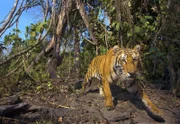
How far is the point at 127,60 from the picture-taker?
4871 millimetres

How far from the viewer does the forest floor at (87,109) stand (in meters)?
4.88

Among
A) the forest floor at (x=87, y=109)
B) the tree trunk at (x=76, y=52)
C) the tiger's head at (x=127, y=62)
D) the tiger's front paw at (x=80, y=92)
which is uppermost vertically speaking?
the tree trunk at (x=76, y=52)

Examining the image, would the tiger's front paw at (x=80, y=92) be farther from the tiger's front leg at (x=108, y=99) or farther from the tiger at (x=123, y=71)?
the tiger's front leg at (x=108, y=99)

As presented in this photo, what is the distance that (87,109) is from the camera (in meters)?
5.33

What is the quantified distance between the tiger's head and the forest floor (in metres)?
0.73

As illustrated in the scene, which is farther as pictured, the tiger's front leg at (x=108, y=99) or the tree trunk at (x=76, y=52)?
the tree trunk at (x=76, y=52)

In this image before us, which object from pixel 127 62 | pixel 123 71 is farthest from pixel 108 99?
pixel 127 62

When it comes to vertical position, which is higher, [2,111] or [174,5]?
[174,5]

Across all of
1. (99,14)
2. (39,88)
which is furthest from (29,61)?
(99,14)

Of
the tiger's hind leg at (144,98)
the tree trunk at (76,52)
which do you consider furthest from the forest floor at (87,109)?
the tree trunk at (76,52)

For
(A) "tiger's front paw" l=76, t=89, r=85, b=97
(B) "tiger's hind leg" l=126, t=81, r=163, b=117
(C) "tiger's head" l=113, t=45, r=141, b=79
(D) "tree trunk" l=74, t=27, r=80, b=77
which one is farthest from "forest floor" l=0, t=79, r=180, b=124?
(D) "tree trunk" l=74, t=27, r=80, b=77

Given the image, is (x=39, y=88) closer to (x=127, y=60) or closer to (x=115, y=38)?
(x=127, y=60)

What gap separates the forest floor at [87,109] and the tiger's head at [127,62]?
0.73 metres

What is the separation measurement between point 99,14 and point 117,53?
331 centimetres
